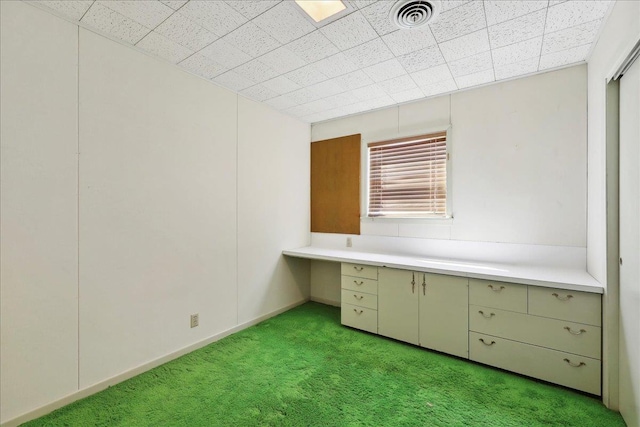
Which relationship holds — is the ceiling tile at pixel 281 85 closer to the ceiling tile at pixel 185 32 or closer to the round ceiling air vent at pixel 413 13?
the ceiling tile at pixel 185 32

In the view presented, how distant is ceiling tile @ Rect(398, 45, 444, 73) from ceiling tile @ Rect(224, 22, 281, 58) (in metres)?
1.12

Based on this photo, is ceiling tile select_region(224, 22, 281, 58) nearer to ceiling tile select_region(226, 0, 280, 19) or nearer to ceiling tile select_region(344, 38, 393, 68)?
ceiling tile select_region(226, 0, 280, 19)

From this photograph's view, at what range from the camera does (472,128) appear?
3.06m

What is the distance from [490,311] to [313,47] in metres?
2.67

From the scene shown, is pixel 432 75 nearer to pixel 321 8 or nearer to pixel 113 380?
pixel 321 8

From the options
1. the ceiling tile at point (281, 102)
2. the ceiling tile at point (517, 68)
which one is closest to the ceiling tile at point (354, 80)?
the ceiling tile at point (281, 102)

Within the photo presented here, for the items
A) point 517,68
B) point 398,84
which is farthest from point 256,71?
point 517,68

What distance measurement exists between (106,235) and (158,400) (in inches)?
50.6

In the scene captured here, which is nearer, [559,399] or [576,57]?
[559,399]

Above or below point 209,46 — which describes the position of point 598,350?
below

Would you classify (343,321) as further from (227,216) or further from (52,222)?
(52,222)

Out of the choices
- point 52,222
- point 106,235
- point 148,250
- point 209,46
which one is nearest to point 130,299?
point 148,250

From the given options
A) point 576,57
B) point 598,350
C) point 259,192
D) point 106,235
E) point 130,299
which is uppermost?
point 576,57

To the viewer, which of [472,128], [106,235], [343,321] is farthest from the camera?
[343,321]
